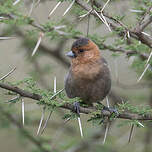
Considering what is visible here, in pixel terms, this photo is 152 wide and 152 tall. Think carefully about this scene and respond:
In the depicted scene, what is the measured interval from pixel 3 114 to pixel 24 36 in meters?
1.73

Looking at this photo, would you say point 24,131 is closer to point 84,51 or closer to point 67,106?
point 84,51

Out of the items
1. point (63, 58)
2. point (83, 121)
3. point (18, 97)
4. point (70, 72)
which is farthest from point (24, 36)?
point (18, 97)

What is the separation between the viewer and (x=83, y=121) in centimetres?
1004

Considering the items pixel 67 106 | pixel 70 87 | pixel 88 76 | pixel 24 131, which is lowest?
pixel 24 131

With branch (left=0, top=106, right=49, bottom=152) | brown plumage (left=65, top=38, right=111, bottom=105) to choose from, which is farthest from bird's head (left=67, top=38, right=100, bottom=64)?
branch (left=0, top=106, right=49, bottom=152)

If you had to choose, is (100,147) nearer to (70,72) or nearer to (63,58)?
(63,58)

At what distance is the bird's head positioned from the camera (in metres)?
5.68

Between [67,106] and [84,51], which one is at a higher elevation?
[67,106]

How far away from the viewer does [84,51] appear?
5785mm

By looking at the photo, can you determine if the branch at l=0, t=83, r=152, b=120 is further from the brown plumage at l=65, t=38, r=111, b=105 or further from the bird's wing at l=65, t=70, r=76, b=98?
the bird's wing at l=65, t=70, r=76, b=98

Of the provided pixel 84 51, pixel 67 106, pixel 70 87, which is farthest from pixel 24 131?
pixel 67 106

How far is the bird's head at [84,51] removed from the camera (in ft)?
18.6

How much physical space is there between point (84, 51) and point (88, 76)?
1.85 feet

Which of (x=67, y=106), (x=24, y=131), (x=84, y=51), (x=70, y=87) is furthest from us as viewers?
(x=24, y=131)
